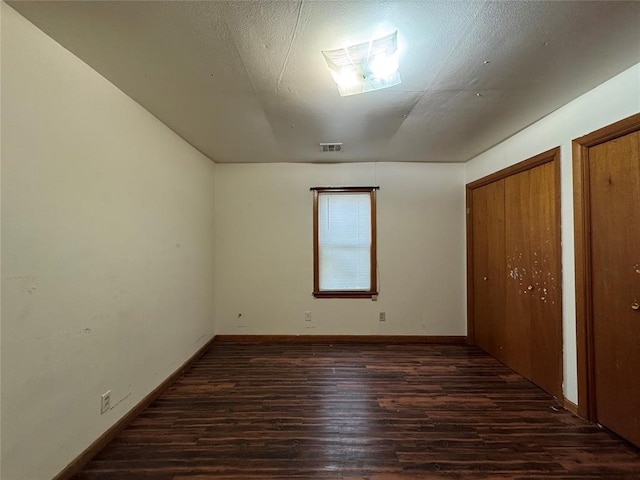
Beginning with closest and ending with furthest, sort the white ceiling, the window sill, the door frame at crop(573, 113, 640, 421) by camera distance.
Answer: the white ceiling < the door frame at crop(573, 113, 640, 421) < the window sill

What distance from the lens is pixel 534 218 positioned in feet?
8.54

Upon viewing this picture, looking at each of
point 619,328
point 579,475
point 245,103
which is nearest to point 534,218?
point 619,328

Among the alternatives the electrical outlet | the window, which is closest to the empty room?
the electrical outlet

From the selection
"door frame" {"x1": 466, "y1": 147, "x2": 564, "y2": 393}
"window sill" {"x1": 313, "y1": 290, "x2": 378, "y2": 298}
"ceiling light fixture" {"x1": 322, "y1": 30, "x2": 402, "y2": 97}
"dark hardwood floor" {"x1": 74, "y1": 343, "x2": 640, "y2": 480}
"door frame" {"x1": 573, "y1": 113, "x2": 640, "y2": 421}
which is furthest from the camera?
"window sill" {"x1": 313, "y1": 290, "x2": 378, "y2": 298}

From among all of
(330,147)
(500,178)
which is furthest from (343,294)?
(500,178)

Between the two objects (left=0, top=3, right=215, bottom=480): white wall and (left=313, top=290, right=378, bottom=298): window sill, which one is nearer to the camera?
(left=0, top=3, right=215, bottom=480): white wall

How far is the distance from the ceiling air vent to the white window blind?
2.29 feet

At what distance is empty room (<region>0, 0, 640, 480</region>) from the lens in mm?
1365

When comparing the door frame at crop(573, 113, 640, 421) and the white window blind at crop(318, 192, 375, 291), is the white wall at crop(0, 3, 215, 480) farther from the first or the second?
the door frame at crop(573, 113, 640, 421)

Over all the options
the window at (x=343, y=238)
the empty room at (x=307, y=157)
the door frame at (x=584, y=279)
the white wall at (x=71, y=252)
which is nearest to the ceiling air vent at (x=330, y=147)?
the empty room at (x=307, y=157)

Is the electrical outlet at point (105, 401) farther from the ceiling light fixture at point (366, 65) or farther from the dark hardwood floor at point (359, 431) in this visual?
the ceiling light fixture at point (366, 65)

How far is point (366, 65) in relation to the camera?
5.34 ft

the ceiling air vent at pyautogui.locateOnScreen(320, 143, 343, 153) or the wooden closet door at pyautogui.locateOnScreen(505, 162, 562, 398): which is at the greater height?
the ceiling air vent at pyautogui.locateOnScreen(320, 143, 343, 153)

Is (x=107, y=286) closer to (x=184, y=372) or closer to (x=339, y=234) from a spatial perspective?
(x=184, y=372)
